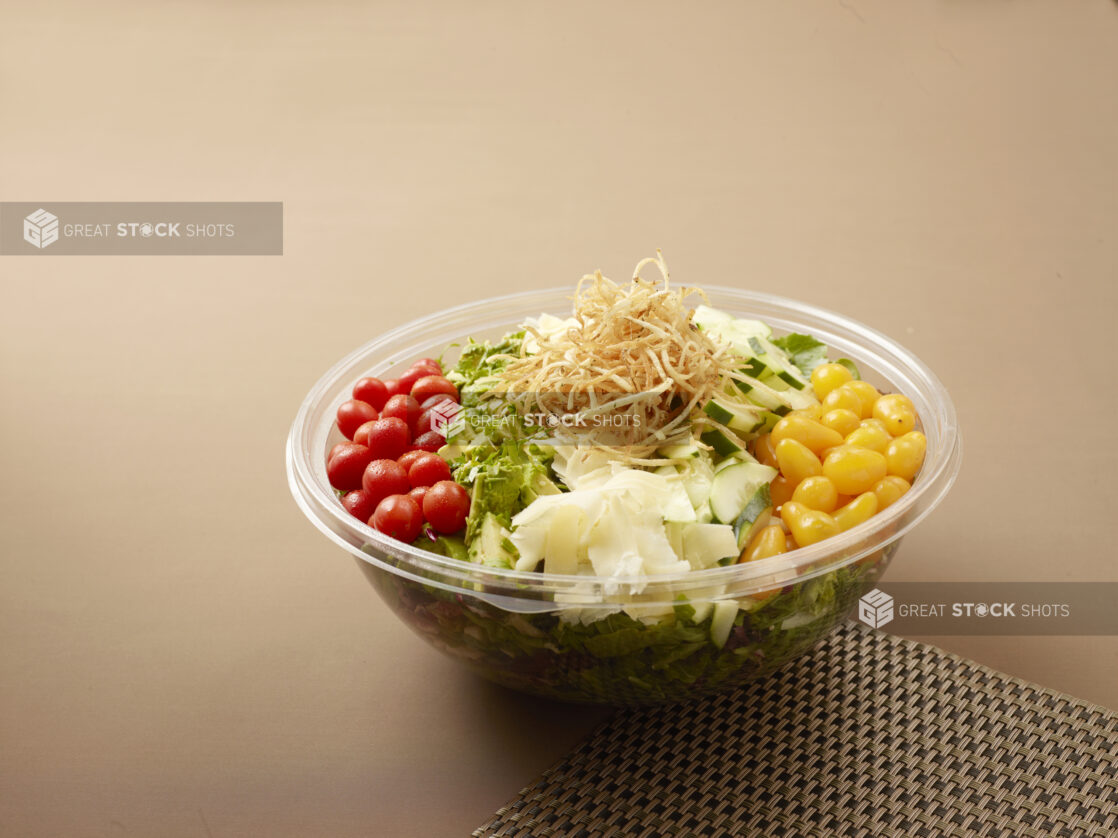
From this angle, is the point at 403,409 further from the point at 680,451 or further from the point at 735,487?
the point at 735,487

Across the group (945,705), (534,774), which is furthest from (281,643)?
(945,705)

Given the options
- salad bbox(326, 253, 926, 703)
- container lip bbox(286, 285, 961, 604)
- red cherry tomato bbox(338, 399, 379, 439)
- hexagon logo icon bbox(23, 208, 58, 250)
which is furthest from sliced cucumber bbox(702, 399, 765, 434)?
hexagon logo icon bbox(23, 208, 58, 250)

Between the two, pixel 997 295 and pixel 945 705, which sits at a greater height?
pixel 997 295

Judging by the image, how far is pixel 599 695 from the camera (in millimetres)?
1612

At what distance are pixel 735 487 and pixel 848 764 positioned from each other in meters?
0.45

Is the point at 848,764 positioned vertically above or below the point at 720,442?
below

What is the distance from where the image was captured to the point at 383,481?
1.70 meters

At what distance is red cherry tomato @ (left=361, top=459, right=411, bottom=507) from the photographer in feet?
5.58

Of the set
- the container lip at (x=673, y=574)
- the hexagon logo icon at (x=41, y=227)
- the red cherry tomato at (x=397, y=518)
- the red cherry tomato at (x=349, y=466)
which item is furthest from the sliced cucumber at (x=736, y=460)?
the hexagon logo icon at (x=41, y=227)

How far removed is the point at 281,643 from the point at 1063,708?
134 centimetres

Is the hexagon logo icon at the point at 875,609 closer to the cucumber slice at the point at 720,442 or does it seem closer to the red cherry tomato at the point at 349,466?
the cucumber slice at the point at 720,442

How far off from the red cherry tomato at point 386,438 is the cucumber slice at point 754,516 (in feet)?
1.94

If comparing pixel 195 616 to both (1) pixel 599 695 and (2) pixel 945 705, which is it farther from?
(2) pixel 945 705

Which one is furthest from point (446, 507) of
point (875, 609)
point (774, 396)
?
point (875, 609)
